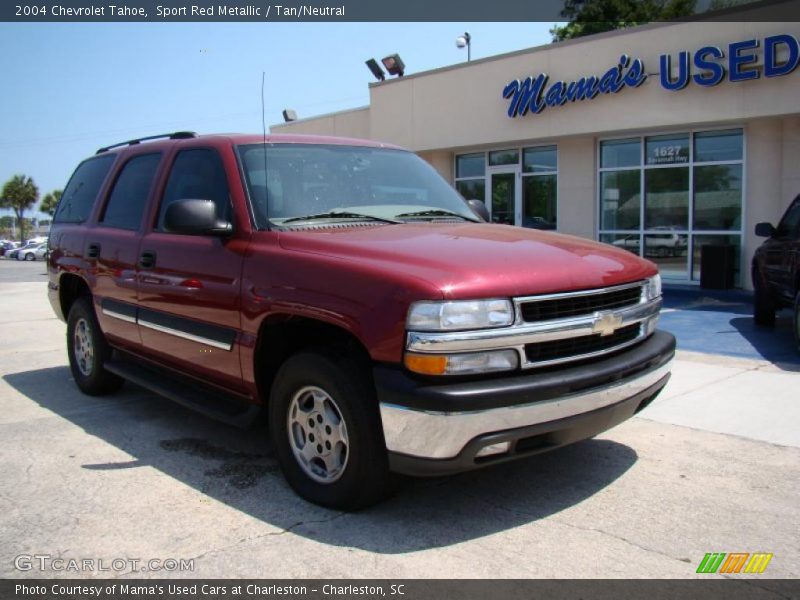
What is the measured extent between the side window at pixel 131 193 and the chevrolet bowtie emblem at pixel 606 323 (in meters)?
3.32

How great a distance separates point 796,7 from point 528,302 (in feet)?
37.4

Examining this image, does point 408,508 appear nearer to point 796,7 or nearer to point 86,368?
point 86,368

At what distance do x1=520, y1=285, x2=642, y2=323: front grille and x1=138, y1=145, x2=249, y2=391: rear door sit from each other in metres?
1.63

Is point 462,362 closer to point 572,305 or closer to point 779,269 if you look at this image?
point 572,305

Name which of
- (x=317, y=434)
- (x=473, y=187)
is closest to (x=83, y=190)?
(x=317, y=434)

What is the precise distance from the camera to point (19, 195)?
7719 cm

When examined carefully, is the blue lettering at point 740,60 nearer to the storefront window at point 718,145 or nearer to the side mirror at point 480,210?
Answer: the storefront window at point 718,145

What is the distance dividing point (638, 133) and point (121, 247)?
1182 cm

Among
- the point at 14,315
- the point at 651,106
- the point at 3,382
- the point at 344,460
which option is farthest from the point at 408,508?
the point at 651,106

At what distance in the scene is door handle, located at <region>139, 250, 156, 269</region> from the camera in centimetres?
459

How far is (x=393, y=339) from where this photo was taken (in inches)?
117

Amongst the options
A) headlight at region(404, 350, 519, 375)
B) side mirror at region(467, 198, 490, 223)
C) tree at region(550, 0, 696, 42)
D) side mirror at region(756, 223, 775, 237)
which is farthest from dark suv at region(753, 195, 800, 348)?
tree at region(550, 0, 696, 42)

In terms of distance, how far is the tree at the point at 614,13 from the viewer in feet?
102

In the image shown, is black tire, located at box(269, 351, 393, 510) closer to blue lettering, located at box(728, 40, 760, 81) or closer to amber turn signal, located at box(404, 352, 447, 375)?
amber turn signal, located at box(404, 352, 447, 375)
